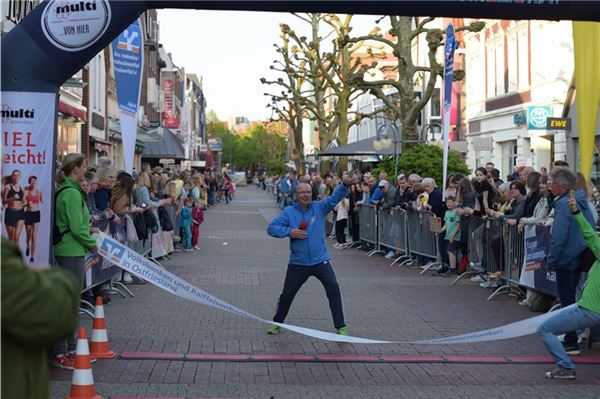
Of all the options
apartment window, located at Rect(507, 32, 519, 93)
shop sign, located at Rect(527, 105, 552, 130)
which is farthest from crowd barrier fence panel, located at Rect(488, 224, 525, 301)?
apartment window, located at Rect(507, 32, 519, 93)

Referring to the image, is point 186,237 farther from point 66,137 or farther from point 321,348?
point 321,348

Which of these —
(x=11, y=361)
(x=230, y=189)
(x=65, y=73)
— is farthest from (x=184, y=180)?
(x=230, y=189)

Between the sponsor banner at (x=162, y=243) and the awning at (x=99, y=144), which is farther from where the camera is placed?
the awning at (x=99, y=144)

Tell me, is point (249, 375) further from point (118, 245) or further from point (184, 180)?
point (184, 180)

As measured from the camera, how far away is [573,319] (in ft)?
25.0

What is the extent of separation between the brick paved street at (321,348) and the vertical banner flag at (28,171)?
1196mm

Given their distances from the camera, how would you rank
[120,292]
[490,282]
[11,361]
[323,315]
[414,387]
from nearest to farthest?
[11,361]
[414,387]
[323,315]
[120,292]
[490,282]

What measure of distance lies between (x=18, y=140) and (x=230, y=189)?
5507cm

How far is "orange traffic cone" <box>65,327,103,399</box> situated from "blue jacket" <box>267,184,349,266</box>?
134 inches

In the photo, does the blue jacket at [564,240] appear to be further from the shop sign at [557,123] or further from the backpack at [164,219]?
the shop sign at [557,123]

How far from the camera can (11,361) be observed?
2.86 metres

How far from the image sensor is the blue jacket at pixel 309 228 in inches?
376

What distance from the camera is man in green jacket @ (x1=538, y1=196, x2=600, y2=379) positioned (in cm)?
759

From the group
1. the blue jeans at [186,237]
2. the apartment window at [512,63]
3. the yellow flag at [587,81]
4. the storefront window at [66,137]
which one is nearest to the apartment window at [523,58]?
the apartment window at [512,63]
